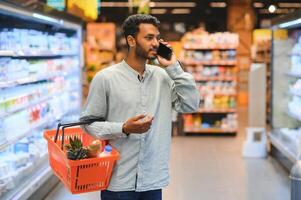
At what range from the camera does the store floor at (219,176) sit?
585 cm

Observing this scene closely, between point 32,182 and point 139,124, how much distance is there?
3.05 m

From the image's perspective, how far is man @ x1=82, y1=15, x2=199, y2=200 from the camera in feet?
8.73

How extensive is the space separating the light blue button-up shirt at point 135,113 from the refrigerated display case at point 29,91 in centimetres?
210

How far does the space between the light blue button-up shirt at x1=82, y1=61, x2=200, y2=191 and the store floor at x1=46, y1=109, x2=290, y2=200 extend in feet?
Answer: 10.3

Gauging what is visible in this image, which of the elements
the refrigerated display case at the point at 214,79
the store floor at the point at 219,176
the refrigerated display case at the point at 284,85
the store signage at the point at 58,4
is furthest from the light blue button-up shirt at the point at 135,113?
the refrigerated display case at the point at 214,79

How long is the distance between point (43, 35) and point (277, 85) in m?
3.85

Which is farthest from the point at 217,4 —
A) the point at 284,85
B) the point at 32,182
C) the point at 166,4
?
the point at 32,182

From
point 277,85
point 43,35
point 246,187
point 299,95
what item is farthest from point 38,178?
point 277,85

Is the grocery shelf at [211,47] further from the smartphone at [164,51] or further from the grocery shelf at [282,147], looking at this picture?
the smartphone at [164,51]

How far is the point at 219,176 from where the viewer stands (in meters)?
6.79

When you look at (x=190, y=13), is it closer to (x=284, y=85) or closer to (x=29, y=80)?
(x=284, y=85)

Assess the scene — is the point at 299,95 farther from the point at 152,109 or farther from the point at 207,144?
the point at 152,109

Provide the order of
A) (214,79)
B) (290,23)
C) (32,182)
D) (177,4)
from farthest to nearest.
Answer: (177,4) → (214,79) → (290,23) → (32,182)

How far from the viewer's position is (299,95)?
695cm
